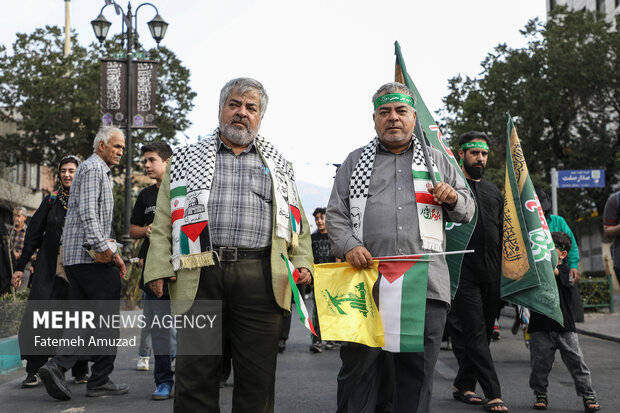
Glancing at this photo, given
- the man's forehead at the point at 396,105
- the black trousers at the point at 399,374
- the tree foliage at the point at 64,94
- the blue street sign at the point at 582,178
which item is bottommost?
the black trousers at the point at 399,374

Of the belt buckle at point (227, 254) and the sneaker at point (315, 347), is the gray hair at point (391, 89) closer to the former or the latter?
the belt buckle at point (227, 254)

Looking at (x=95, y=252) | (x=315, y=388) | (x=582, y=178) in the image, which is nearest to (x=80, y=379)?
(x=95, y=252)

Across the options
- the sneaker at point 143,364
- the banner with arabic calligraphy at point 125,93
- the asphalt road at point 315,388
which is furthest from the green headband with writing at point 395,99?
the banner with arabic calligraphy at point 125,93

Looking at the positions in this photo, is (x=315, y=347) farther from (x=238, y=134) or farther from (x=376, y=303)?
(x=238, y=134)

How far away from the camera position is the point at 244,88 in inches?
175

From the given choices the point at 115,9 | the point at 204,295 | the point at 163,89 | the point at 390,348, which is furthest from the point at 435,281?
the point at 163,89

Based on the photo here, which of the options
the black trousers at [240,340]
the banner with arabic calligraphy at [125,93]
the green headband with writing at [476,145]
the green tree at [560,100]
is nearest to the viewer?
the black trousers at [240,340]

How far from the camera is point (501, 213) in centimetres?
668

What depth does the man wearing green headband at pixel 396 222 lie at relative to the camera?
4496 millimetres

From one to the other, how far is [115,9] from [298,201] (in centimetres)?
1512

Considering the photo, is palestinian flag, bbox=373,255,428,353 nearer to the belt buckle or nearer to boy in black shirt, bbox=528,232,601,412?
the belt buckle

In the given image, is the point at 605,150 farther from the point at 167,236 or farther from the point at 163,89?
the point at 167,236

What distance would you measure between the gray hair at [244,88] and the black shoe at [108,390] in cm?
333

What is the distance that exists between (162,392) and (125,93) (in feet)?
38.6
